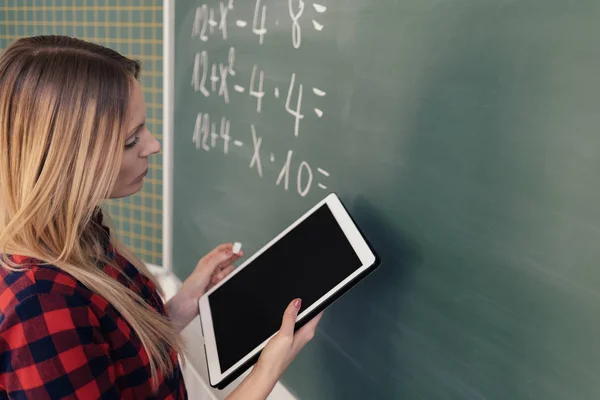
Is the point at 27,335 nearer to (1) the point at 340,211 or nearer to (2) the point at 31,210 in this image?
(2) the point at 31,210

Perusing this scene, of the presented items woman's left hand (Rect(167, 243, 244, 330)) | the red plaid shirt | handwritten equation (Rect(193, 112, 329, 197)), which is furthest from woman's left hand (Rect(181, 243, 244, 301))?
the red plaid shirt

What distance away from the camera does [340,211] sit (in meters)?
0.66

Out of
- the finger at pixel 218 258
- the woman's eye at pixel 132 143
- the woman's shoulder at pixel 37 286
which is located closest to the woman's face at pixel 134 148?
the woman's eye at pixel 132 143

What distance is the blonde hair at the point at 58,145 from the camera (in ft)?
1.88

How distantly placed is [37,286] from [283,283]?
0.92 feet

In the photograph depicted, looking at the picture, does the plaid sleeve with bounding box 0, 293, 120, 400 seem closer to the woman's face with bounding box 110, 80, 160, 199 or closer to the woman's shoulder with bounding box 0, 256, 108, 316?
the woman's shoulder with bounding box 0, 256, 108, 316

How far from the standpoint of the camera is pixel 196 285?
85cm

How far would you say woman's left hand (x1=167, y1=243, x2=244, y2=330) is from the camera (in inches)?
33.5

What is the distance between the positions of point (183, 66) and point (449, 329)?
2.68 ft

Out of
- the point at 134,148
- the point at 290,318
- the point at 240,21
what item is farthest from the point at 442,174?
the point at 240,21

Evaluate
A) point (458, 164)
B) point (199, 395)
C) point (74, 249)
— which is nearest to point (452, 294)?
point (458, 164)

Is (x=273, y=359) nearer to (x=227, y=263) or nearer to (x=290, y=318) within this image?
(x=290, y=318)

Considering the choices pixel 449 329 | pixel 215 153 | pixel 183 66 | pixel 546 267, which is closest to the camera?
pixel 546 267

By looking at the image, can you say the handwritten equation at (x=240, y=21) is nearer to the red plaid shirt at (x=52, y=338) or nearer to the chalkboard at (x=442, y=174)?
the chalkboard at (x=442, y=174)
